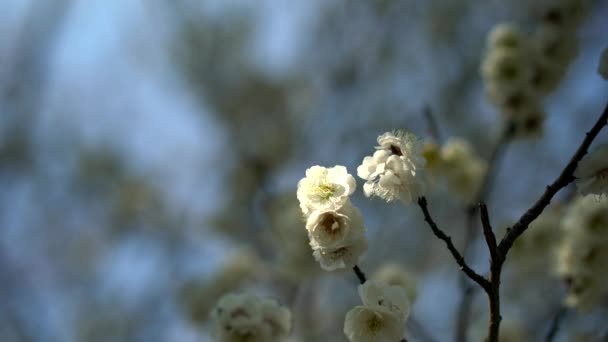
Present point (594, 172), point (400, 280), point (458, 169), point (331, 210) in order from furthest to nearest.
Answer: point (458, 169)
point (400, 280)
point (594, 172)
point (331, 210)

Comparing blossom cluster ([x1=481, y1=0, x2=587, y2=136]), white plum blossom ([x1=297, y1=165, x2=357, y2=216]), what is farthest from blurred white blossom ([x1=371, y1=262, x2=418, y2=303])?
blossom cluster ([x1=481, y1=0, x2=587, y2=136])

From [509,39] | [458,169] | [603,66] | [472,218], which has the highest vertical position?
[509,39]

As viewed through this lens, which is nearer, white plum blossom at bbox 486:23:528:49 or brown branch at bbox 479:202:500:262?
brown branch at bbox 479:202:500:262

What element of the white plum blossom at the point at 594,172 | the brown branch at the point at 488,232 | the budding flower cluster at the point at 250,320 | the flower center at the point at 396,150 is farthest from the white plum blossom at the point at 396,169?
the budding flower cluster at the point at 250,320

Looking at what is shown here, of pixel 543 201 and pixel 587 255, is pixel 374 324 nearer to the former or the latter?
pixel 543 201

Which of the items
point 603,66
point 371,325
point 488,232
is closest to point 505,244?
point 488,232

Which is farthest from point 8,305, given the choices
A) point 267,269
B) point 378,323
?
point 378,323

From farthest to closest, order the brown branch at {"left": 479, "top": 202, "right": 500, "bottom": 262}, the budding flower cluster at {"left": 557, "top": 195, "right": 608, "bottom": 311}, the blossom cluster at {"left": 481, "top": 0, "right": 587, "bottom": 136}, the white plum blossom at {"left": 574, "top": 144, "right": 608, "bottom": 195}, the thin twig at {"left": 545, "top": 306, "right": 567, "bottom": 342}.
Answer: the blossom cluster at {"left": 481, "top": 0, "right": 587, "bottom": 136}, the budding flower cluster at {"left": 557, "top": 195, "right": 608, "bottom": 311}, the thin twig at {"left": 545, "top": 306, "right": 567, "bottom": 342}, the white plum blossom at {"left": 574, "top": 144, "right": 608, "bottom": 195}, the brown branch at {"left": 479, "top": 202, "right": 500, "bottom": 262}

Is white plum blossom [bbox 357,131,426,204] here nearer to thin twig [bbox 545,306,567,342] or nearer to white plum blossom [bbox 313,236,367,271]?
white plum blossom [bbox 313,236,367,271]
